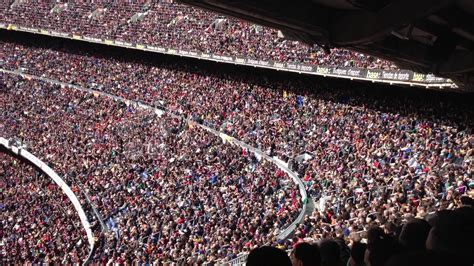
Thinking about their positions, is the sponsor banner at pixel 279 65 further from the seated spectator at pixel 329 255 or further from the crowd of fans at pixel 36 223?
the seated spectator at pixel 329 255

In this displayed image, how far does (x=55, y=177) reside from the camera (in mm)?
29031

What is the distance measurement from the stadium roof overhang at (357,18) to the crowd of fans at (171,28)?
13.9m

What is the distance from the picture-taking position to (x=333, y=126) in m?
21.9

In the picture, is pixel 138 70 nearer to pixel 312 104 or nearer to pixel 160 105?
pixel 160 105

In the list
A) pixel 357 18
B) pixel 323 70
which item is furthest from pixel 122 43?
pixel 357 18

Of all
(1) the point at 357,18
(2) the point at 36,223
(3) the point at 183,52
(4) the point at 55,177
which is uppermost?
(1) the point at 357,18

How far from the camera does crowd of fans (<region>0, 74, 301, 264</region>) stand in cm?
1736

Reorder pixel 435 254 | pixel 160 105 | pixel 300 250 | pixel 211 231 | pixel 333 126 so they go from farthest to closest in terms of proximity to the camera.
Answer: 1. pixel 160 105
2. pixel 333 126
3. pixel 211 231
4. pixel 300 250
5. pixel 435 254

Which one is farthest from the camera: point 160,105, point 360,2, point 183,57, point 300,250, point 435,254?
point 183,57

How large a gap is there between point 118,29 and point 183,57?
23.9ft

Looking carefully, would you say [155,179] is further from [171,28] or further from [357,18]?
[357,18]

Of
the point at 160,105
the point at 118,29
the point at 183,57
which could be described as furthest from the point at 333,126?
the point at 118,29

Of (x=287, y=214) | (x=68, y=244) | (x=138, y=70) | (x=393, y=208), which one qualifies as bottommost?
(x=68, y=244)

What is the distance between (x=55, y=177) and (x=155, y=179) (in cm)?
710
